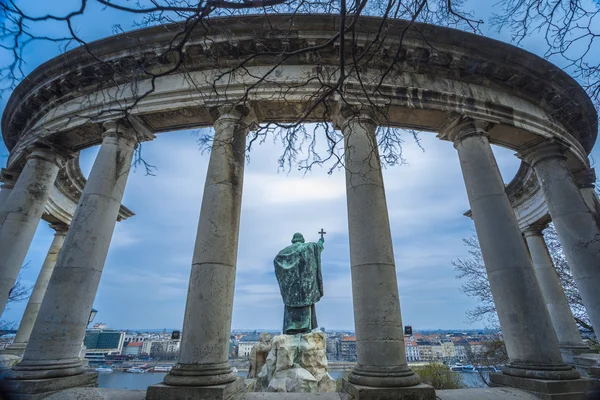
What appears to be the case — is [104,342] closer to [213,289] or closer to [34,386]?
[34,386]

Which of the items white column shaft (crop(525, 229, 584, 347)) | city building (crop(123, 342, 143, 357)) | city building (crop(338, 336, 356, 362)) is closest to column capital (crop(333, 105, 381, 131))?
white column shaft (crop(525, 229, 584, 347))

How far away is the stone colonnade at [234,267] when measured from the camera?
278 inches

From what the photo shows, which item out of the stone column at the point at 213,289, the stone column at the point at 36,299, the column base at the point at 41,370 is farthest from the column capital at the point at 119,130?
the stone column at the point at 36,299

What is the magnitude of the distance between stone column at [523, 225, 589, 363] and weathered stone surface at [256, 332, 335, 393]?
14.5 meters

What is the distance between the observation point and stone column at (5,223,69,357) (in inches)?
732

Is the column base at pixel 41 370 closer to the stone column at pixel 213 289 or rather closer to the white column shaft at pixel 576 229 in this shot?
the stone column at pixel 213 289

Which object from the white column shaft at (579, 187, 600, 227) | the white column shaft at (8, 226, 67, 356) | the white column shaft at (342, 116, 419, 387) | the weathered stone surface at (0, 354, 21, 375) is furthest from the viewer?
the white column shaft at (8, 226, 67, 356)

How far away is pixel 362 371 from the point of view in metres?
6.89

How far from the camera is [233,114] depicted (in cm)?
1051

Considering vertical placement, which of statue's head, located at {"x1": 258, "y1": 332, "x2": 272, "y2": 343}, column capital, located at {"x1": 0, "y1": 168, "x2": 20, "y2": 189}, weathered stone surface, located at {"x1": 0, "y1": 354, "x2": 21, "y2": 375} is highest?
column capital, located at {"x1": 0, "y1": 168, "x2": 20, "y2": 189}

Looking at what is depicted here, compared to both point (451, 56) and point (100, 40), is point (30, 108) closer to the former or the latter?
point (100, 40)

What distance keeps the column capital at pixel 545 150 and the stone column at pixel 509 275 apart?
3.99 metres

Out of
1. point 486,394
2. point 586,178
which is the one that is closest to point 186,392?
point 486,394

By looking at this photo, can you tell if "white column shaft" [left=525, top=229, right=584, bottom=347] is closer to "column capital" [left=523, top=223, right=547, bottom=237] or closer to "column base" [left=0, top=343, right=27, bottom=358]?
"column capital" [left=523, top=223, right=547, bottom=237]
